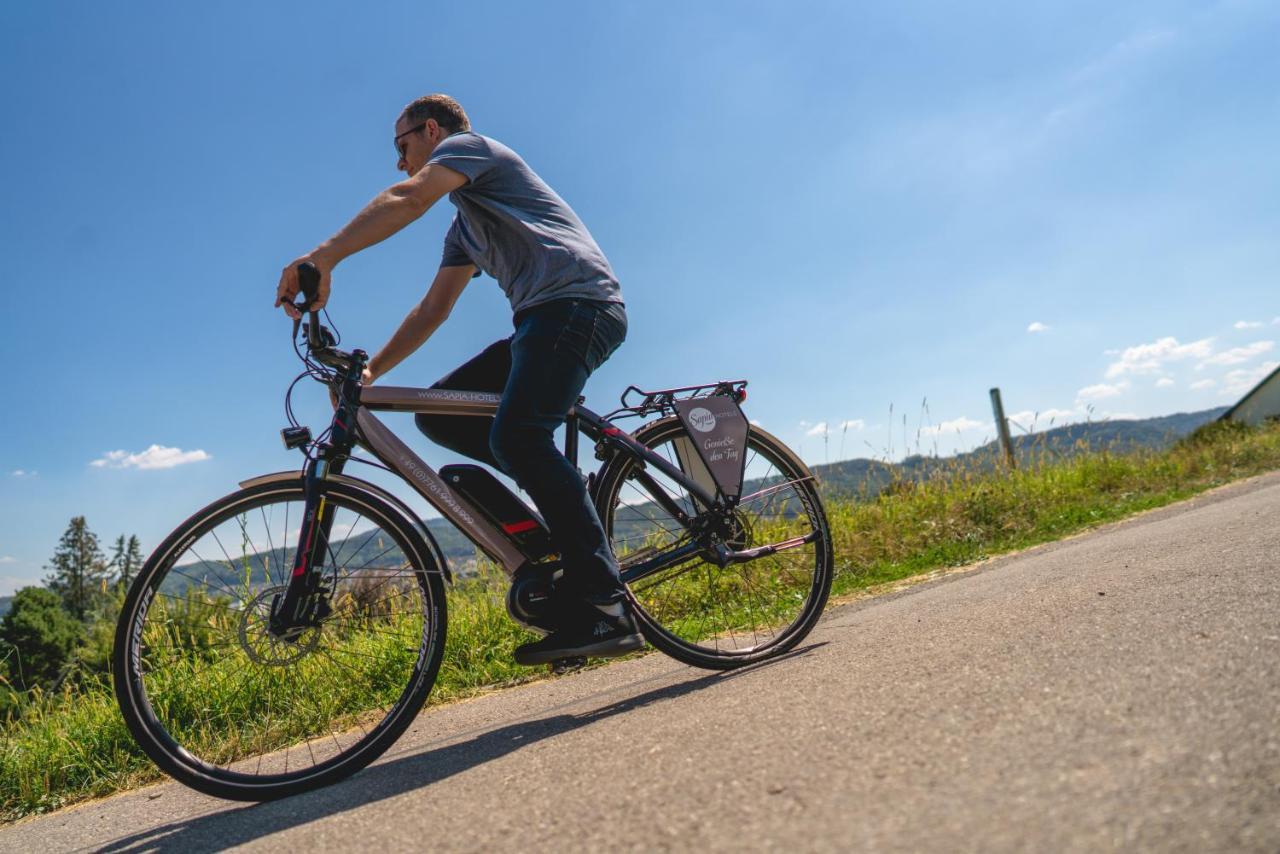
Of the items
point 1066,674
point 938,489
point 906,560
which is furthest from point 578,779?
point 938,489

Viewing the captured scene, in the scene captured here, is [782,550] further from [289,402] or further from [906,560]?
[906,560]

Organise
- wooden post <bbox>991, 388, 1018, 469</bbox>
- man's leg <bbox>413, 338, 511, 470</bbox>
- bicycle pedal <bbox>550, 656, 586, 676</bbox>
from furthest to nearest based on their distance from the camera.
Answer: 1. wooden post <bbox>991, 388, 1018, 469</bbox>
2. bicycle pedal <bbox>550, 656, 586, 676</bbox>
3. man's leg <bbox>413, 338, 511, 470</bbox>

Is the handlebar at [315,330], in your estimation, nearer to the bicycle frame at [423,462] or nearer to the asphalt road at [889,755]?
the bicycle frame at [423,462]

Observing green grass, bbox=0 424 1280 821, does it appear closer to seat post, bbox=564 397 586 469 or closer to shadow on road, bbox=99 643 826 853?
shadow on road, bbox=99 643 826 853

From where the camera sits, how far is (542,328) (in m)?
3.05

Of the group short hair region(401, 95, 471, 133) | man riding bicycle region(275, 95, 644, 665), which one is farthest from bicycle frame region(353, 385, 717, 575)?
short hair region(401, 95, 471, 133)

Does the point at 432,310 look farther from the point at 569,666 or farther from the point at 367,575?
the point at 569,666

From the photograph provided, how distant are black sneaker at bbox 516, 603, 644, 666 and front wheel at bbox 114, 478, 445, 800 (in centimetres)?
34

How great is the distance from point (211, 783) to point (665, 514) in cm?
194

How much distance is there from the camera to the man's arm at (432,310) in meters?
3.66

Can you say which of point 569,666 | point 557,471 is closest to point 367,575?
point 557,471

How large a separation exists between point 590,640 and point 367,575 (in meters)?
0.86

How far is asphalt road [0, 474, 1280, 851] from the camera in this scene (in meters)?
1.39

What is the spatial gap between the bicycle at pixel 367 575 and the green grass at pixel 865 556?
0.28 ft
